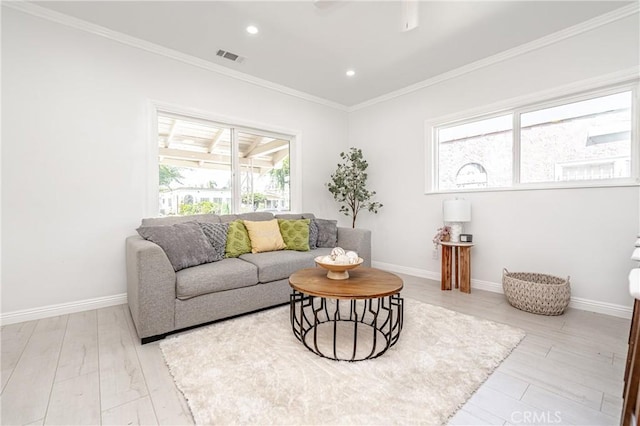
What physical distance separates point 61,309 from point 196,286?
4.80ft

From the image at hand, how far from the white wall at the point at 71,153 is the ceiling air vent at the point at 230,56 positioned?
43 cm

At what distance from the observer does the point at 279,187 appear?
4.20 meters

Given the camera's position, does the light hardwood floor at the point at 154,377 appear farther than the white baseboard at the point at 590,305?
No

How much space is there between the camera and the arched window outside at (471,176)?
3.43m

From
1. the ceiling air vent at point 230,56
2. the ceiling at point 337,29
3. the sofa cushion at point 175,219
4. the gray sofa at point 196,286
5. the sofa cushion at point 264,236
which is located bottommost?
the gray sofa at point 196,286

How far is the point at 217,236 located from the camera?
277 centimetres

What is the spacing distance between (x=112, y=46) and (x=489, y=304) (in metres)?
4.50

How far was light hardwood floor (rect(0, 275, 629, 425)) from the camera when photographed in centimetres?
132

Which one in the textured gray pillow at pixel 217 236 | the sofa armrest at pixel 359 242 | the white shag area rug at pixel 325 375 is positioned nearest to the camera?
the white shag area rug at pixel 325 375

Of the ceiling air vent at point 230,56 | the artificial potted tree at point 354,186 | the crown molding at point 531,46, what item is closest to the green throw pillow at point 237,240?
the artificial potted tree at point 354,186

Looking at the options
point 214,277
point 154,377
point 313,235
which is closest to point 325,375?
point 154,377

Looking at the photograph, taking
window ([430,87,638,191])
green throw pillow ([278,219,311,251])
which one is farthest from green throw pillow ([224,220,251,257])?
window ([430,87,638,191])

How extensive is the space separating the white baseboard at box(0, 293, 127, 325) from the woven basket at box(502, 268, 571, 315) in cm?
381

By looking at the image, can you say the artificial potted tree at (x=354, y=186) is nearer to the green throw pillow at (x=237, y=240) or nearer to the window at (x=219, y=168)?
the window at (x=219, y=168)
